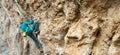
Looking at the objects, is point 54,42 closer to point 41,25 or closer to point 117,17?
point 41,25

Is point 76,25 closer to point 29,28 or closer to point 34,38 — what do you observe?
point 29,28

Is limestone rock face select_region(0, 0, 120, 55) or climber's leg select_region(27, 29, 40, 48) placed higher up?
climber's leg select_region(27, 29, 40, 48)

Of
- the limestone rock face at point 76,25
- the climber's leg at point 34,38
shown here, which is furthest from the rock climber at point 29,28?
the limestone rock face at point 76,25

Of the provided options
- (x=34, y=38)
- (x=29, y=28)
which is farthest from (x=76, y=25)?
(x=34, y=38)

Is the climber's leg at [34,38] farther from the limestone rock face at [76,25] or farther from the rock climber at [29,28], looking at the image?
the limestone rock face at [76,25]

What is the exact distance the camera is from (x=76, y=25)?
8.11m

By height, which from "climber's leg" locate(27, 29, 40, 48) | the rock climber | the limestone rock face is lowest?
the limestone rock face

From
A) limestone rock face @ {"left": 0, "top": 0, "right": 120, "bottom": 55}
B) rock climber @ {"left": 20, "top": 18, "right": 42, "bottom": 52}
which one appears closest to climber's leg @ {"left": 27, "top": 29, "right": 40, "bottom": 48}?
rock climber @ {"left": 20, "top": 18, "right": 42, "bottom": 52}

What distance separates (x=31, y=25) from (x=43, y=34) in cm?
85

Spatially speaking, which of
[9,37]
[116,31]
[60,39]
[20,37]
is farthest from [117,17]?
[9,37]

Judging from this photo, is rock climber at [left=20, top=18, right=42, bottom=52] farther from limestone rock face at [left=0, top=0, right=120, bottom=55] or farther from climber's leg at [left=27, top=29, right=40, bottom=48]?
limestone rock face at [left=0, top=0, right=120, bottom=55]

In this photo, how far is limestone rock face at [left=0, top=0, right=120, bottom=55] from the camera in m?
7.07

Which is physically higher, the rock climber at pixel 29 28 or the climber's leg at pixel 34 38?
the rock climber at pixel 29 28

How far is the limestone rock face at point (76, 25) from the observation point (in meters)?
7.07
